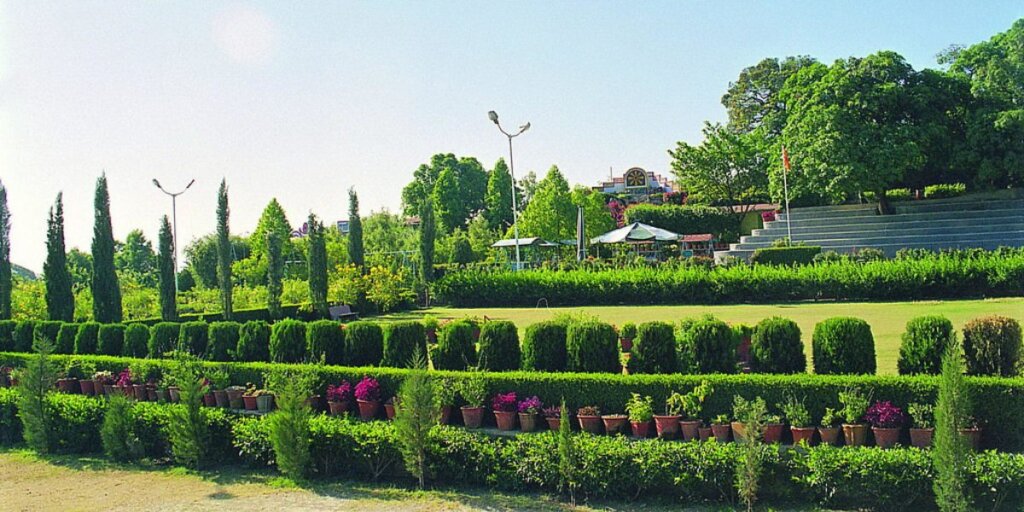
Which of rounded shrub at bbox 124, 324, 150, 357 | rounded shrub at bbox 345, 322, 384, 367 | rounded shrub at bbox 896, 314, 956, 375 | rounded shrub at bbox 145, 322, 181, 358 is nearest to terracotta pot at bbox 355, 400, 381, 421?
rounded shrub at bbox 345, 322, 384, 367

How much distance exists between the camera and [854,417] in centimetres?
735

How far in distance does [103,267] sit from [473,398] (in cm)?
1250

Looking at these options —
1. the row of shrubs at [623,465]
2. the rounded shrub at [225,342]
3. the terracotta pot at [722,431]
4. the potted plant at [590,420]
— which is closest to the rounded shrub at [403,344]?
the row of shrubs at [623,465]

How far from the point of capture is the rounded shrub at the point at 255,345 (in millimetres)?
11508

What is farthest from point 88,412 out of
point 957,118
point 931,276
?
point 957,118

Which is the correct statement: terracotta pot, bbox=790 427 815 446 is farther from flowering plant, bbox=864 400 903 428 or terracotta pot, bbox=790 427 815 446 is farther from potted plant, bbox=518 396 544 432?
potted plant, bbox=518 396 544 432

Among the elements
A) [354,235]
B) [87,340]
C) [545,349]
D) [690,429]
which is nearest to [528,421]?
[545,349]

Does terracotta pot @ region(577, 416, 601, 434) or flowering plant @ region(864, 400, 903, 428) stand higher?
flowering plant @ region(864, 400, 903, 428)

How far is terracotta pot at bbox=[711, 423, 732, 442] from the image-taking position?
771 centimetres

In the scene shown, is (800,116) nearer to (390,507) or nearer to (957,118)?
(957,118)

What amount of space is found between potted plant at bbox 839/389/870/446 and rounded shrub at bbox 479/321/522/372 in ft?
12.5

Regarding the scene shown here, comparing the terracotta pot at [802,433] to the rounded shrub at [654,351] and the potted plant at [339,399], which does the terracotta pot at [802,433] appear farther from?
the potted plant at [339,399]

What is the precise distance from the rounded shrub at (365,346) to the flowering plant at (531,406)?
2722mm

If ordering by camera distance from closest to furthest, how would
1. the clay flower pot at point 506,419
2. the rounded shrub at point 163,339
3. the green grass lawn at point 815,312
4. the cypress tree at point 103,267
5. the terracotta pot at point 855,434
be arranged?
1. the terracotta pot at point 855,434
2. the clay flower pot at point 506,419
3. the rounded shrub at point 163,339
4. the green grass lawn at point 815,312
5. the cypress tree at point 103,267
